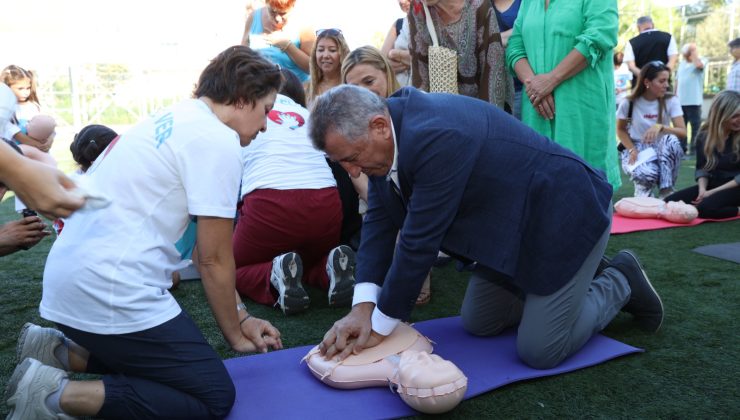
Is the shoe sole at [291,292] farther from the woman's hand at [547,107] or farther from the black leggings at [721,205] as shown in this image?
the black leggings at [721,205]

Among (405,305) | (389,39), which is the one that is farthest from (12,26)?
(405,305)

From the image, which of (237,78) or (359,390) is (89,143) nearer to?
(237,78)

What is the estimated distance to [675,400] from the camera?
1.74 m

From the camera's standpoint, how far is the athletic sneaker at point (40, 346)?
1.78m

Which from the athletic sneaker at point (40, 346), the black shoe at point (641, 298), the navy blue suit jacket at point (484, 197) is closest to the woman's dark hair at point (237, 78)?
the navy blue suit jacket at point (484, 197)

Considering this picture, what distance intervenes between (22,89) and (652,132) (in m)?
5.79

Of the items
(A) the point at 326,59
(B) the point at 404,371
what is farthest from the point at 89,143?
(B) the point at 404,371

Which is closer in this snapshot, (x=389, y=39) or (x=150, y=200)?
(x=150, y=200)

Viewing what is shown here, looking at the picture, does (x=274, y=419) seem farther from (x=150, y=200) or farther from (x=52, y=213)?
(x=52, y=213)

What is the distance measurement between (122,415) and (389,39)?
3.31 m

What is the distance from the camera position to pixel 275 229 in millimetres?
2740

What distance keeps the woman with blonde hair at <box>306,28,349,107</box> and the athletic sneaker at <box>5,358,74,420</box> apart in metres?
2.27

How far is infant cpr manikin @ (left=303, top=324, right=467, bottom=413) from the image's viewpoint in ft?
5.41

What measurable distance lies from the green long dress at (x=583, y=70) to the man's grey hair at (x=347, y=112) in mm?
1755
